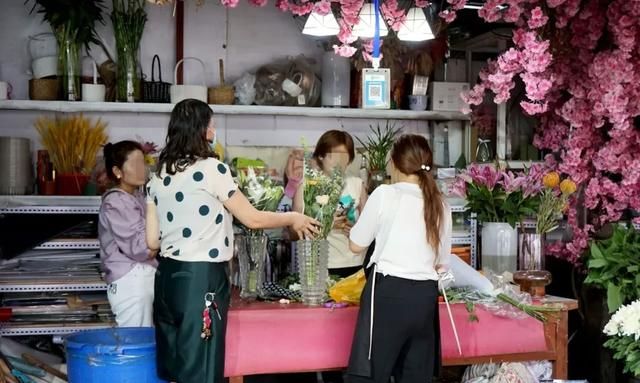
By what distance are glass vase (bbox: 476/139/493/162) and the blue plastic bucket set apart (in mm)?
3377

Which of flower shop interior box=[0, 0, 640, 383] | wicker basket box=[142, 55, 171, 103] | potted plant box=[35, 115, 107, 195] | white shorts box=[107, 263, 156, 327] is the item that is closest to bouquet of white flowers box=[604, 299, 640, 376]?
flower shop interior box=[0, 0, 640, 383]

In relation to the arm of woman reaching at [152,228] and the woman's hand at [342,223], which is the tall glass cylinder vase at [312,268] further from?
the arm of woman reaching at [152,228]

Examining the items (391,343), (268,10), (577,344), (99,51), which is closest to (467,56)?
(268,10)

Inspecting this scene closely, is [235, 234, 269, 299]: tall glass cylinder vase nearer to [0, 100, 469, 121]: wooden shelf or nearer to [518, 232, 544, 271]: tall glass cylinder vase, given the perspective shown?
[518, 232, 544, 271]: tall glass cylinder vase

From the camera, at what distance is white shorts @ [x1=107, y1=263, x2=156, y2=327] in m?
4.40

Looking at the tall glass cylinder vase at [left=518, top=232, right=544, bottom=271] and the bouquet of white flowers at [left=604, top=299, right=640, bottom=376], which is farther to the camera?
the tall glass cylinder vase at [left=518, top=232, right=544, bottom=271]

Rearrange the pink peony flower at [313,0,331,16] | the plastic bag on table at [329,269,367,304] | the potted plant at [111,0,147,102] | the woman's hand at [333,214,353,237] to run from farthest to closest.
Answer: the potted plant at [111,0,147,102] < the pink peony flower at [313,0,331,16] < the woman's hand at [333,214,353,237] < the plastic bag on table at [329,269,367,304]

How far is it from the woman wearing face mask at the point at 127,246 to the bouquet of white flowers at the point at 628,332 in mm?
2456

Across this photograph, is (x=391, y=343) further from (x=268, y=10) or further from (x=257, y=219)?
(x=268, y=10)

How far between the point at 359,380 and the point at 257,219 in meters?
0.87

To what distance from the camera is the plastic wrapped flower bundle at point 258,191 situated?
3.83 metres

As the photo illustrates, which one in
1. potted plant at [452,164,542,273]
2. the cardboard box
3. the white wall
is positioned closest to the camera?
potted plant at [452,164,542,273]

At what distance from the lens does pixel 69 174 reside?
18.4 feet

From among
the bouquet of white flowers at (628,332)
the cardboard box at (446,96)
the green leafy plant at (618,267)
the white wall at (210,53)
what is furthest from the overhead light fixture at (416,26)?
the bouquet of white flowers at (628,332)
